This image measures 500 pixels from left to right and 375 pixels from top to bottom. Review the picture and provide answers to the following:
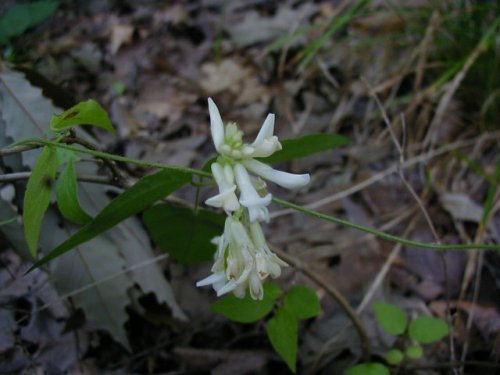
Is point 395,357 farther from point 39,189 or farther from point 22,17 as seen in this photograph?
point 22,17

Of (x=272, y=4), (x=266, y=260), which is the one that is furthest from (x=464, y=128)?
(x=266, y=260)

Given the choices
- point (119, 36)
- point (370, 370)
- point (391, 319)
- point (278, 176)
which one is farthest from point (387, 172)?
point (119, 36)

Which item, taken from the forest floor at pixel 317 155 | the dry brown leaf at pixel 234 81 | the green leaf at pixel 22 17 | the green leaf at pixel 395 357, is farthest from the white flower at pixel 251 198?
the green leaf at pixel 22 17

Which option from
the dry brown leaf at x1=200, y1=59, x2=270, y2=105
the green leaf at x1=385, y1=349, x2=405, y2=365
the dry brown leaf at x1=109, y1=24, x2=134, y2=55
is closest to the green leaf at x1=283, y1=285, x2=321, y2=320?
the green leaf at x1=385, y1=349, x2=405, y2=365

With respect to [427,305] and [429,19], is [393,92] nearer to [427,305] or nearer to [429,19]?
[429,19]

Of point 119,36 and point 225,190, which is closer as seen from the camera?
point 225,190

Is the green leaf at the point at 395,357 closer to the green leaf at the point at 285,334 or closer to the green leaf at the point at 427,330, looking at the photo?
the green leaf at the point at 427,330

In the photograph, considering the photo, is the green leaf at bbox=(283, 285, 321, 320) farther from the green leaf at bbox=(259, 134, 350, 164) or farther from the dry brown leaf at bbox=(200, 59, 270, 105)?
the dry brown leaf at bbox=(200, 59, 270, 105)
